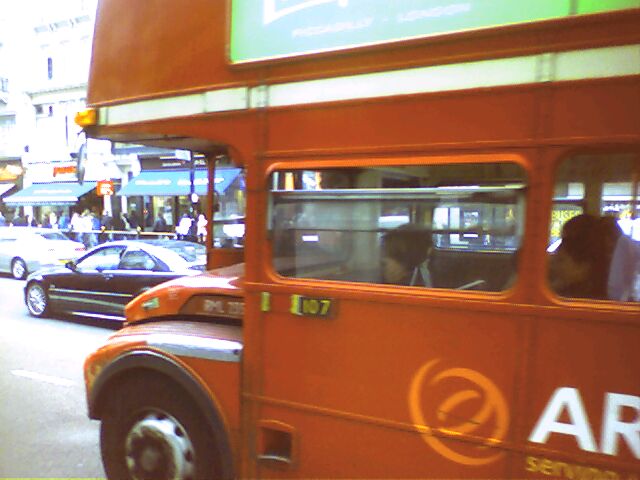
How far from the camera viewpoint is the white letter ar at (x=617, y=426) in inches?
77.2

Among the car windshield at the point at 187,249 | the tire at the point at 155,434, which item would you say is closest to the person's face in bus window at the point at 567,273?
the tire at the point at 155,434

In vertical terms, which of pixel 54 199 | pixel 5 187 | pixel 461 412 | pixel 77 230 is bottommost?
pixel 77 230

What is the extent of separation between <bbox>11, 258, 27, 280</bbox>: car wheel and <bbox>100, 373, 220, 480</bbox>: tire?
1299cm

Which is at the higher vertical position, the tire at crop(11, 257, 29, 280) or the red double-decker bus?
the red double-decker bus

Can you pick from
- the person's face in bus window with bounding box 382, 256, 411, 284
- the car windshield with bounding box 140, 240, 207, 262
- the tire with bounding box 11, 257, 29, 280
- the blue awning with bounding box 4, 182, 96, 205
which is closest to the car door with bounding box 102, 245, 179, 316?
the car windshield with bounding box 140, 240, 207, 262

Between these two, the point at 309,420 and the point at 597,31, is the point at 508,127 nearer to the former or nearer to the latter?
the point at 597,31

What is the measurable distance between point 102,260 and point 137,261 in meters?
0.88

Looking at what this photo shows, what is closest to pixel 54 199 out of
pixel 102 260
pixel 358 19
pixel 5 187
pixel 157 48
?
pixel 5 187

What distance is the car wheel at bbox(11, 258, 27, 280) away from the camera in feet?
47.3

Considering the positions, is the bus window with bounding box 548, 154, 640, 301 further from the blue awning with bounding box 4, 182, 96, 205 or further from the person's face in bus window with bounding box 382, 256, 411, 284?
the blue awning with bounding box 4, 182, 96, 205

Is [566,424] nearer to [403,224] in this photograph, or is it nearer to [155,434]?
[403,224]

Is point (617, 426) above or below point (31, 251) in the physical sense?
above

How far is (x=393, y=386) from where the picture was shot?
7.77 ft

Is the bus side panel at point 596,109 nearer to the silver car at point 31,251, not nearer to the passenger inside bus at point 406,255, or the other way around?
the passenger inside bus at point 406,255
